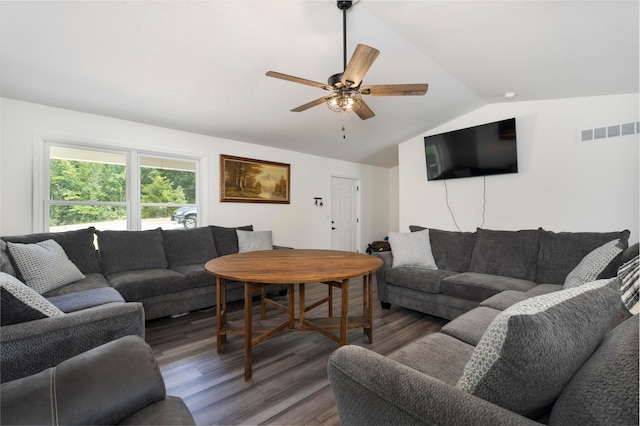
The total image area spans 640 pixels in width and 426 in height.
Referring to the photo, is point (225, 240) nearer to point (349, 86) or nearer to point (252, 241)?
point (252, 241)

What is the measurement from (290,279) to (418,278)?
1.70 m

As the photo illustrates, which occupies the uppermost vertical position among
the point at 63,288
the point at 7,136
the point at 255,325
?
the point at 7,136

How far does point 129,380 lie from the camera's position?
80 cm

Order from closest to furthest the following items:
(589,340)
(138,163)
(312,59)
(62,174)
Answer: (589,340), (312,59), (62,174), (138,163)

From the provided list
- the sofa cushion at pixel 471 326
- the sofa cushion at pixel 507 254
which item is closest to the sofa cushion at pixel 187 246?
the sofa cushion at pixel 471 326

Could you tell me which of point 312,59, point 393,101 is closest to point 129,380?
point 312,59

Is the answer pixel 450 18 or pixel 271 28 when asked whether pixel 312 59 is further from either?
pixel 450 18

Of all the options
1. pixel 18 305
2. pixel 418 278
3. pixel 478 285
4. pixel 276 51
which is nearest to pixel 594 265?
pixel 478 285

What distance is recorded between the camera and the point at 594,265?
79.2 inches

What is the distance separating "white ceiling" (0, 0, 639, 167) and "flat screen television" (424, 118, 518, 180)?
46 centimetres

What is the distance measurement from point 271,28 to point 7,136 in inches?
111

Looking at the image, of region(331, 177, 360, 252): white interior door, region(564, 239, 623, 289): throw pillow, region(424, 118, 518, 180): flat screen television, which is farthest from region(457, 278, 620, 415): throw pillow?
region(331, 177, 360, 252): white interior door

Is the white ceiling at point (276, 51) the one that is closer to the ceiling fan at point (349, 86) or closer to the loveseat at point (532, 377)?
the ceiling fan at point (349, 86)

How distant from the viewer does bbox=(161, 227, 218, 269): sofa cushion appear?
335cm
